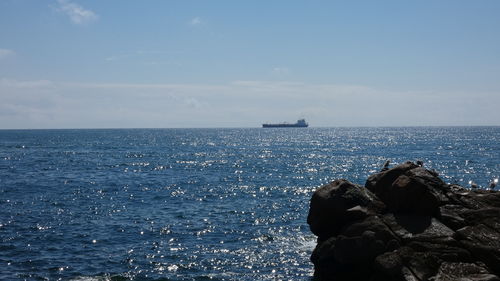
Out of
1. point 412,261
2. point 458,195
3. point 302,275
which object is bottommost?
point 302,275

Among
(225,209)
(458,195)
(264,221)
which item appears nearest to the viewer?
(458,195)

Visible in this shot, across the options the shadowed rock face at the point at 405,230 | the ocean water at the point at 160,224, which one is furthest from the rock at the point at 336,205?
the ocean water at the point at 160,224

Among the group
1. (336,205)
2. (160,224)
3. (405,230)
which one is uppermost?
(336,205)

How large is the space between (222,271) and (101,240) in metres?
10.8

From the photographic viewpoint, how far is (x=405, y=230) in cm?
2181

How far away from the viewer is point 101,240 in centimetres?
3244

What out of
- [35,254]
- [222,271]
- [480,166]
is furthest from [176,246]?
[480,166]

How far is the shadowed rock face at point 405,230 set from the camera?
64.2 feet

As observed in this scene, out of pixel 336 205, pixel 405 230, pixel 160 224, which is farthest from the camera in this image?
pixel 160 224

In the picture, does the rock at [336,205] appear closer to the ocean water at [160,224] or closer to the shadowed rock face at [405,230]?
the shadowed rock face at [405,230]

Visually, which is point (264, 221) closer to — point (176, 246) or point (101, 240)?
point (176, 246)

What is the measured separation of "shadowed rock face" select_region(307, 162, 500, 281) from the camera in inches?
771

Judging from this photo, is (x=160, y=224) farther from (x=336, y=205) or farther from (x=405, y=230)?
(x=405, y=230)

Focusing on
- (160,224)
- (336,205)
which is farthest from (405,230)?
(160,224)
